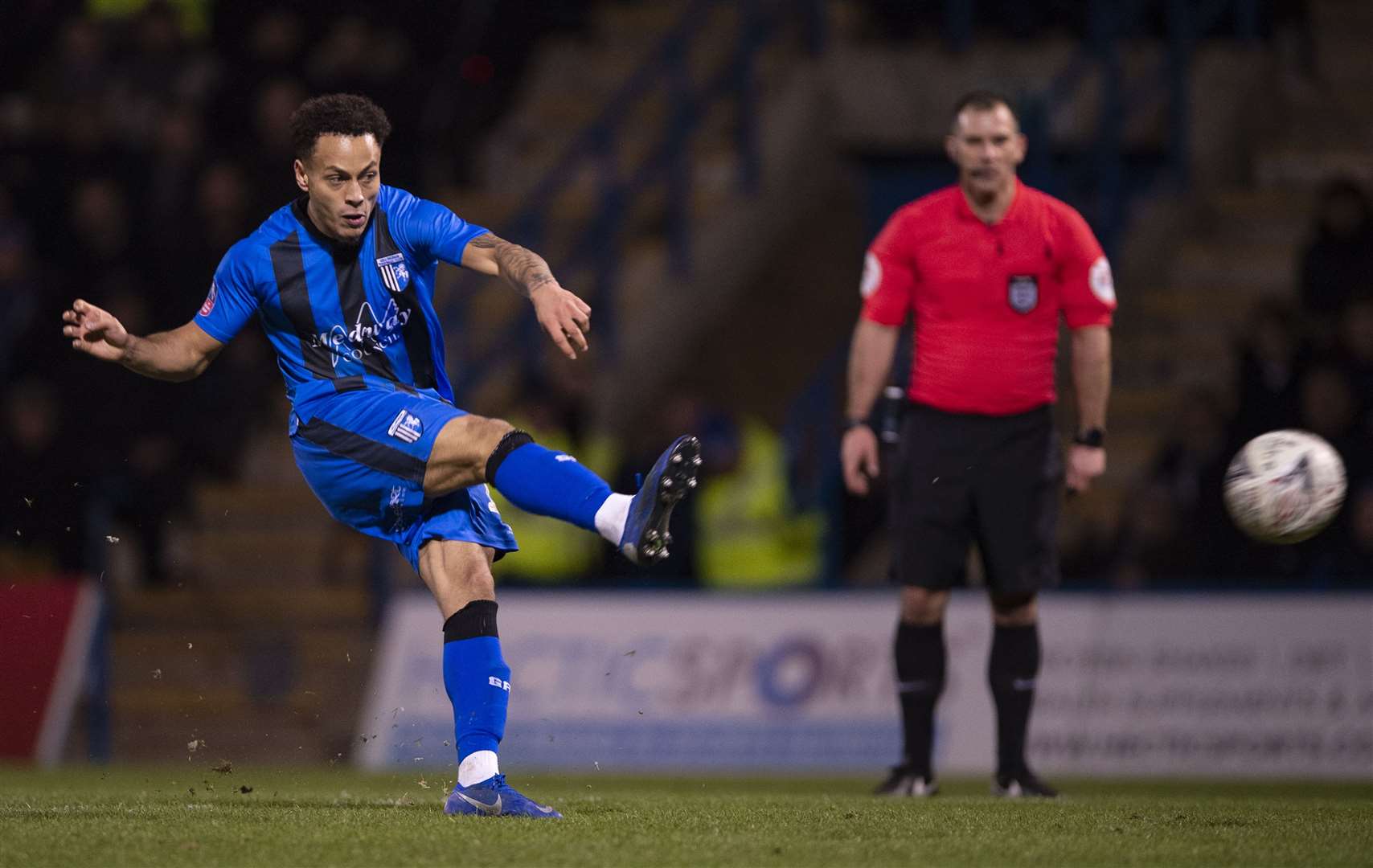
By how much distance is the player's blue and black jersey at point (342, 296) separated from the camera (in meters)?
6.34

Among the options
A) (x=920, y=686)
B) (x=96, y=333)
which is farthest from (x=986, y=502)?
(x=96, y=333)

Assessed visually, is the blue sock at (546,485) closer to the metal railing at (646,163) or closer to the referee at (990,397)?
the referee at (990,397)

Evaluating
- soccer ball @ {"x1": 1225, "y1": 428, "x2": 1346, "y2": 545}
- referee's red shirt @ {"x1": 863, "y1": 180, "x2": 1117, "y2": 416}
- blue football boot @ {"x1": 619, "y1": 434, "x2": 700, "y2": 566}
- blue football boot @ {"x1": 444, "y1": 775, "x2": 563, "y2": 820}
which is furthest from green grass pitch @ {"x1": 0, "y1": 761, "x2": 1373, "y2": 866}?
referee's red shirt @ {"x1": 863, "y1": 180, "x2": 1117, "y2": 416}

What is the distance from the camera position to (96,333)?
6250mm

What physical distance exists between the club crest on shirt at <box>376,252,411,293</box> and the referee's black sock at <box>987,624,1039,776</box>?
9.03 feet

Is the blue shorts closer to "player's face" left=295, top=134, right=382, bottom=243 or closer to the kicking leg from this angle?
the kicking leg

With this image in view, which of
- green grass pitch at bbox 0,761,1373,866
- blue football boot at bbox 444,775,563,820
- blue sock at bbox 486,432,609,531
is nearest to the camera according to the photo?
green grass pitch at bbox 0,761,1373,866

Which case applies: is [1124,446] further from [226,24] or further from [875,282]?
[226,24]

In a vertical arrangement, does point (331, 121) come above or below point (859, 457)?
above

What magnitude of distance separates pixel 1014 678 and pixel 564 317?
2862 mm

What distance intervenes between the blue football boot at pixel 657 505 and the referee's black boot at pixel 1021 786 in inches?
99.0

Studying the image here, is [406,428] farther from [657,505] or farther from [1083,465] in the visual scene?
[1083,465]

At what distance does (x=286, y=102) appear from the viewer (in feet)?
47.5

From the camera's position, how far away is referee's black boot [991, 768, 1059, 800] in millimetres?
7766
